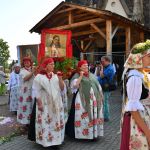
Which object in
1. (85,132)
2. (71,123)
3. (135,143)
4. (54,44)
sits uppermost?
(54,44)

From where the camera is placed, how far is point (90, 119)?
6.79m

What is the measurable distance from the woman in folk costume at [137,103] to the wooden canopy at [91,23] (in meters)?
10.5

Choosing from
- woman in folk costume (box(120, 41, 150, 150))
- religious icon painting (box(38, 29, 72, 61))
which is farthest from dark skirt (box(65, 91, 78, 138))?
woman in folk costume (box(120, 41, 150, 150))

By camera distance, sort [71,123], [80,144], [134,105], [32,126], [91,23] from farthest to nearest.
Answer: [91,23], [71,123], [80,144], [32,126], [134,105]

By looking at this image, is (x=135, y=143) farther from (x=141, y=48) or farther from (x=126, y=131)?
(x=141, y=48)

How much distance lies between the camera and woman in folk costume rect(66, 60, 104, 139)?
6766 millimetres

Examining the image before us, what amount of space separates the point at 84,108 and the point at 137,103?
11.8ft

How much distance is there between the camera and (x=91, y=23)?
1526 centimetres

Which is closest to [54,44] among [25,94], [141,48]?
[25,94]

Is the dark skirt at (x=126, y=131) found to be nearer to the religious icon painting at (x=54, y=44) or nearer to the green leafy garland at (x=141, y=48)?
the green leafy garland at (x=141, y=48)

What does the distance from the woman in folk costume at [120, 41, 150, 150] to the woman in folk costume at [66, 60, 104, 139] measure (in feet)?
10.7

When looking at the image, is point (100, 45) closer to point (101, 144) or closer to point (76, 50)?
point (76, 50)

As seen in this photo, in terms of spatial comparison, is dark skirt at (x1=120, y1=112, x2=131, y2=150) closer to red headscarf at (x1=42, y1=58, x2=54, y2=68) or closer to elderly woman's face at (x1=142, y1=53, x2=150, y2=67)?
elderly woman's face at (x1=142, y1=53, x2=150, y2=67)

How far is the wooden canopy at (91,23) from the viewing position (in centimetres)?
1423
